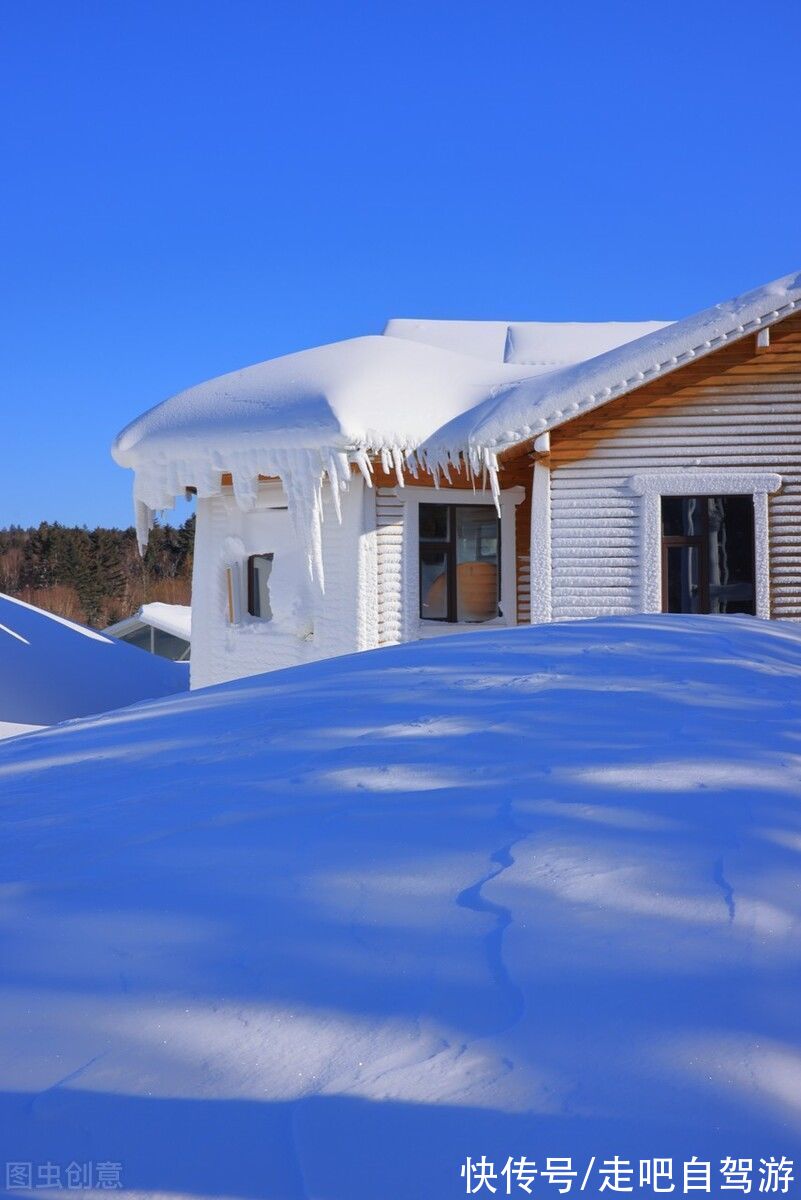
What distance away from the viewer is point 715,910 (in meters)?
2.00

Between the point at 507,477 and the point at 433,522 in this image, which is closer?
the point at 507,477

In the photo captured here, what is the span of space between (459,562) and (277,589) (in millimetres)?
2162

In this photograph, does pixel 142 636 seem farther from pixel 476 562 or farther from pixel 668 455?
pixel 668 455

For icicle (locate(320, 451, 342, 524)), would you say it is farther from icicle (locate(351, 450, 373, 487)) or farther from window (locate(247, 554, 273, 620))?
window (locate(247, 554, 273, 620))

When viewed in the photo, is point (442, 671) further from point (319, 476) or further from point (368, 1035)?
point (319, 476)

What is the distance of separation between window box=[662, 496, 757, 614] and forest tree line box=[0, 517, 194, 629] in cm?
3564

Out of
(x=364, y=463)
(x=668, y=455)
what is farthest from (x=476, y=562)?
(x=668, y=455)

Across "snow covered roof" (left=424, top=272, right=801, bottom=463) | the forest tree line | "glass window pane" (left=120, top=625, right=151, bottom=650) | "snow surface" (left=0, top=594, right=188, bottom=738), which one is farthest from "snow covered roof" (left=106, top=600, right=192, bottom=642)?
the forest tree line

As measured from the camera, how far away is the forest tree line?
4559 centimetres

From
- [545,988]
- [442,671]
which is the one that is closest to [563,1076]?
[545,988]

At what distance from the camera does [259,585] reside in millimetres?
13945

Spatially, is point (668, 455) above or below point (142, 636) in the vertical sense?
above

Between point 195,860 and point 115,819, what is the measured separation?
1.39ft

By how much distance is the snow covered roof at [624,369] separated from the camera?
10984mm
